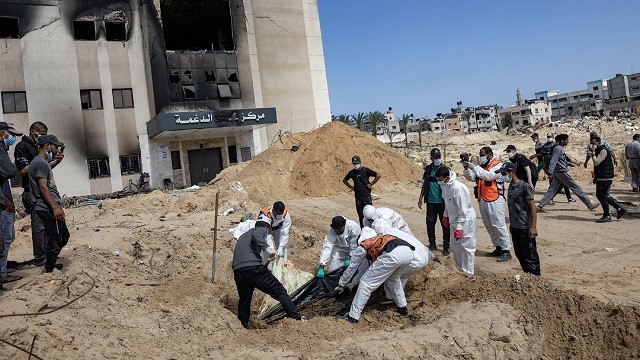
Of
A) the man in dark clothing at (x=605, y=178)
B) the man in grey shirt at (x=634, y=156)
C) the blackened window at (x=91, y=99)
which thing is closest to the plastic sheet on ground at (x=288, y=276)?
the man in dark clothing at (x=605, y=178)

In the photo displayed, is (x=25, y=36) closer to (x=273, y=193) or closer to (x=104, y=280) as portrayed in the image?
(x=273, y=193)

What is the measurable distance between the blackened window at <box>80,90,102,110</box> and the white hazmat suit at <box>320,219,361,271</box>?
69.1 feet

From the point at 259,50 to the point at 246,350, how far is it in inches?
1038

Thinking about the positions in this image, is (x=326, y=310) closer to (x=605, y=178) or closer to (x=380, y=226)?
(x=380, y=226)

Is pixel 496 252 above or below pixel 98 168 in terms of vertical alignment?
below

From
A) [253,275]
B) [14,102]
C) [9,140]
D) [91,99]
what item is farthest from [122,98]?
[253,275]

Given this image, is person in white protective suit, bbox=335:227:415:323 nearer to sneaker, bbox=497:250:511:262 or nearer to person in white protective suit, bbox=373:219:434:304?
person in white protective suit, bbox=373:219:434:304

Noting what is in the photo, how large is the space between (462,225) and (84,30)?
2362 centimetres

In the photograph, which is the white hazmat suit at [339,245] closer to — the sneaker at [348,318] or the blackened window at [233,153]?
the sneaker at [348,318]

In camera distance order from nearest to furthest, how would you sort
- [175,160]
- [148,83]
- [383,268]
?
[383,268] < [148,83] < [175,160]

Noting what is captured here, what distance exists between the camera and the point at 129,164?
25.1m

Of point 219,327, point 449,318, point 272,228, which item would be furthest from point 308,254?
point 449,318

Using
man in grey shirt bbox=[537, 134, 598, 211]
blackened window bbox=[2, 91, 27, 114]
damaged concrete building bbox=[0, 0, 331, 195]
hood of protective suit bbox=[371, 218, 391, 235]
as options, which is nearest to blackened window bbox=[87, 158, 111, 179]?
damaged concrete building bbox=[0, 0, 331, 195]

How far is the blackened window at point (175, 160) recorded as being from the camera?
86.3ft
